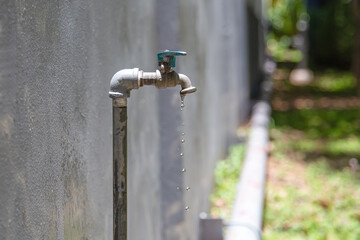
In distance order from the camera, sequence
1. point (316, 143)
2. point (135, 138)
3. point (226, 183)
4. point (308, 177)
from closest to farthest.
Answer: point (135, 138) → point (226, 183) → point (308, 177) → point (316, 143)

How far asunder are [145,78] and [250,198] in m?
2.41

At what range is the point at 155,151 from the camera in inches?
125

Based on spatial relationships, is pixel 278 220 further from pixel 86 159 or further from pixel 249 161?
pixel 86 159

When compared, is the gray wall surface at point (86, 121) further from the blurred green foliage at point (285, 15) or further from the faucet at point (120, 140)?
the blurred green foliage at point (285, 15)

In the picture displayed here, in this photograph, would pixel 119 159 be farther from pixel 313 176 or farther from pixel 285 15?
pixel 285 15

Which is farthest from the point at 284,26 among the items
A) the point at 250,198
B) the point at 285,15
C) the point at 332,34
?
the point at 250,198

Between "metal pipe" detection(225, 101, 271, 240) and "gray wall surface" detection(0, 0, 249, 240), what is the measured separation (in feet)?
0.92

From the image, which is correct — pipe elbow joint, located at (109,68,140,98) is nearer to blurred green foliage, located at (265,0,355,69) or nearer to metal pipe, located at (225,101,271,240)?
metal pipe, located at (225,101,271,240)

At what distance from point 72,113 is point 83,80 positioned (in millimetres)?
151

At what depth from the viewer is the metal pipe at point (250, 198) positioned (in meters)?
3.59

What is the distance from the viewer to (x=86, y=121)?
2.03 metres

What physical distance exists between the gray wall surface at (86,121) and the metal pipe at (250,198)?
0.92 feet

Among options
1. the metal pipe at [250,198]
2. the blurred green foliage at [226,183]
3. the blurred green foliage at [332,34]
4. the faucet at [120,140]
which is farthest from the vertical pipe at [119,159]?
the blurred green foliage at [332,34]

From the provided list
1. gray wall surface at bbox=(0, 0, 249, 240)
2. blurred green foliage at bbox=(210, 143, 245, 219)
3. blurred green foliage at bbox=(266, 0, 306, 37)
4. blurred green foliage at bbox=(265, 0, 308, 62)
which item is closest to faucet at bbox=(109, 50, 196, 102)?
gray wall surface at bbox=(0, 0, 249, 240)
